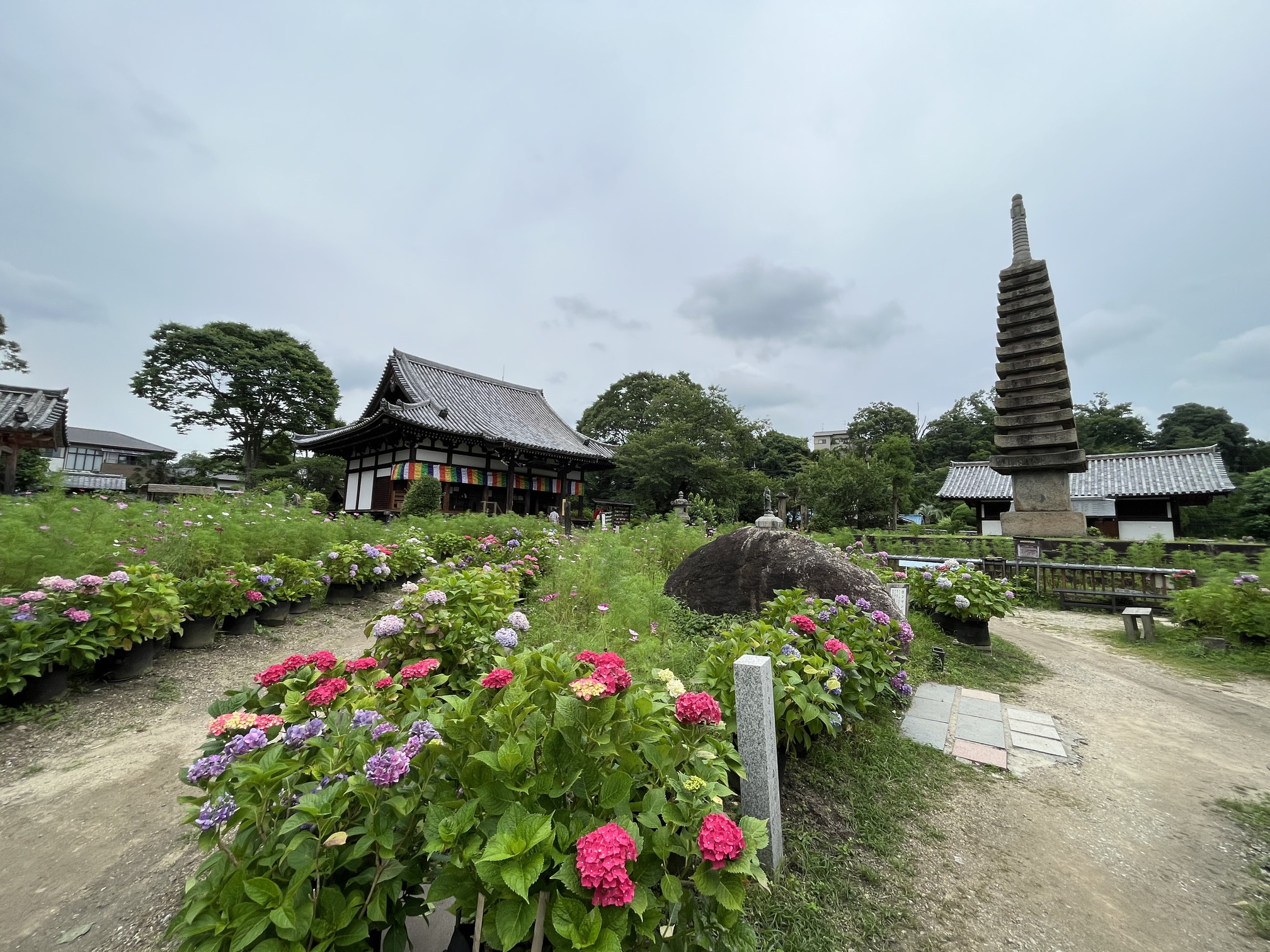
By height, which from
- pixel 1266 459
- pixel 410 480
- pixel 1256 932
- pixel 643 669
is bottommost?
pixel 1256 932

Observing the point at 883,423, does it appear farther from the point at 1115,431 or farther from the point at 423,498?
the point at 423,498

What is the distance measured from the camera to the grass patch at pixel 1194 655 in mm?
5070

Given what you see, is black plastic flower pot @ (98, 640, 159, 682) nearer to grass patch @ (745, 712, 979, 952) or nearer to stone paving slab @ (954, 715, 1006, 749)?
grass patch @ (745, 712, 979, 952)

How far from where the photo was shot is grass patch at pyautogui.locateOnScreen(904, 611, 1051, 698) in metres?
4.58

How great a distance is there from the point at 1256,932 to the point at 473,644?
3.64m

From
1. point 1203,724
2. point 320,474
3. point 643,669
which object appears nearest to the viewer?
point 643,669

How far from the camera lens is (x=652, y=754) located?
1508 mm

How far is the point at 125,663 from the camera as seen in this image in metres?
3.69

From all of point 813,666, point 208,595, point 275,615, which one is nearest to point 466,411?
point 275,615

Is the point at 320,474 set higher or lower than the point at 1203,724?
higher

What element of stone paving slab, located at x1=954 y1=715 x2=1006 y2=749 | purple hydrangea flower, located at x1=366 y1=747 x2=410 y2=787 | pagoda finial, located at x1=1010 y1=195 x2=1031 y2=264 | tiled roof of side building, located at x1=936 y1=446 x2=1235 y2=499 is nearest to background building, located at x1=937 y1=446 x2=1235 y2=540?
tiled roof of side building, located at x1=936 y1=446 x2=1235 y2=499

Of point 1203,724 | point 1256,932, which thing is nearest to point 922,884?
point 1256,932

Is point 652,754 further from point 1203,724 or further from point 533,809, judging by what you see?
point 1203,724

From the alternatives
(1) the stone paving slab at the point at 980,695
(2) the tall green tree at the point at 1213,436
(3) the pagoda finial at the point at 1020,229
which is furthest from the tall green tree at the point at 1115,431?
(1) the stone paving slab at the point at 980,695
